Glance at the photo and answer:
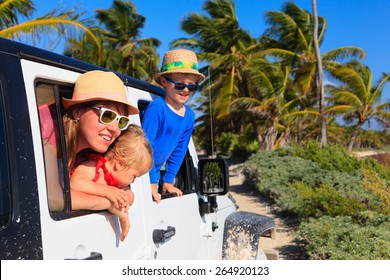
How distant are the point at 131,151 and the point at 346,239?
15.0 ft

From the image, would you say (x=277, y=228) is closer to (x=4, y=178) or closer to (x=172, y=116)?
(x=172, y=116)

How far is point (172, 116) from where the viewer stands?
2.94 meters

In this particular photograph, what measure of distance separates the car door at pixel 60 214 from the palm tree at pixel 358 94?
2334cm

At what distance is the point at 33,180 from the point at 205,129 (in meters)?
30.0

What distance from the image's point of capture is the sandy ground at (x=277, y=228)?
7238mm

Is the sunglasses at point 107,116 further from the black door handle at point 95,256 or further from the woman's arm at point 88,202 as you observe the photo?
the black door handle at point 95,256

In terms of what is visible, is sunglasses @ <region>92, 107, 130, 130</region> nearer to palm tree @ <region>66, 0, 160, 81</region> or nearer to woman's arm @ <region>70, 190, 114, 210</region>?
woman's arm @ <region>70, 190, 114, 210</region>

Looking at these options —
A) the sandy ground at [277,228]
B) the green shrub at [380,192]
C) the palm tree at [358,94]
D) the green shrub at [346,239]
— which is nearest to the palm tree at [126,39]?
the palm tree at [358,94]

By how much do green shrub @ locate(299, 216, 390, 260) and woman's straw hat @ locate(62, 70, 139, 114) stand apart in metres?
4.23

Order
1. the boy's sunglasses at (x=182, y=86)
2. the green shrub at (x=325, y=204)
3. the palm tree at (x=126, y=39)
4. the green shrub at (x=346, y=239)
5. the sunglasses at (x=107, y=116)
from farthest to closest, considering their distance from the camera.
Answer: the palm tree at (x=126, y=39), the green shrub at (x=325, y=204), the green shrub at (x=346, y=239), the boy's sunglasses at (x=182, y=86), the sunglasses at (x=107, y=116)

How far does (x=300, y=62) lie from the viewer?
27.3 meters

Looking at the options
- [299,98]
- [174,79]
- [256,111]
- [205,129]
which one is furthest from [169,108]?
[205,129]

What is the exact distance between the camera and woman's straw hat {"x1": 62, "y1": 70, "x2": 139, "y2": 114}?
2027 mm

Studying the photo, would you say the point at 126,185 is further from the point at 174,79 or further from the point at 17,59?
the point at 174,79
